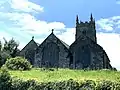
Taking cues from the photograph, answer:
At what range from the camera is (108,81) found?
52.5 feet

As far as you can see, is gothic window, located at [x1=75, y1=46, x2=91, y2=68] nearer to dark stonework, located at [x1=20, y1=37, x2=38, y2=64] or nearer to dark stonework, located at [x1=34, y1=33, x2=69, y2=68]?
dark stonework, located at [x1=34, y1=33, x2=69, y2=68]

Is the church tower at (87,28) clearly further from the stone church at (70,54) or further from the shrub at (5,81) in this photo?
the shrub at (5,81)

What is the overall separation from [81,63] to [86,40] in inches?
188

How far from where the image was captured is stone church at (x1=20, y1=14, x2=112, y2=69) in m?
57.8

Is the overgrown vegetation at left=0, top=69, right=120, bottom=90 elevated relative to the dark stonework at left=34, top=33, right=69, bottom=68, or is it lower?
lower

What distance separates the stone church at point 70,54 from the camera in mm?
57781

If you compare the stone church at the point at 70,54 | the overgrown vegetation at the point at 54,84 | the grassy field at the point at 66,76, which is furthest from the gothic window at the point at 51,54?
the overgrown vegetation at the point at 54,84

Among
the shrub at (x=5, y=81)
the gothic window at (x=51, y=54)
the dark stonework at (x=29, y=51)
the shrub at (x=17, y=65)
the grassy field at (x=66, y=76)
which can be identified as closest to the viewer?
the grassy field at (x=66, y=76)

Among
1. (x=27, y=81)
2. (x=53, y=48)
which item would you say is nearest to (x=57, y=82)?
(x=27, y=81)

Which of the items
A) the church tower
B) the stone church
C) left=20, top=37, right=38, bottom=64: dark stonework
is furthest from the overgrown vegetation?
the church tower

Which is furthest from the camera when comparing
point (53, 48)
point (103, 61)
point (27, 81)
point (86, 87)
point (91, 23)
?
point (91, 23)

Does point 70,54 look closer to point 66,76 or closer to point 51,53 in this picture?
point 51,53

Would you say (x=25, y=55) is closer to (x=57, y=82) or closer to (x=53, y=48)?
(x=53, y=48)

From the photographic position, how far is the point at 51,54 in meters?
62.3
